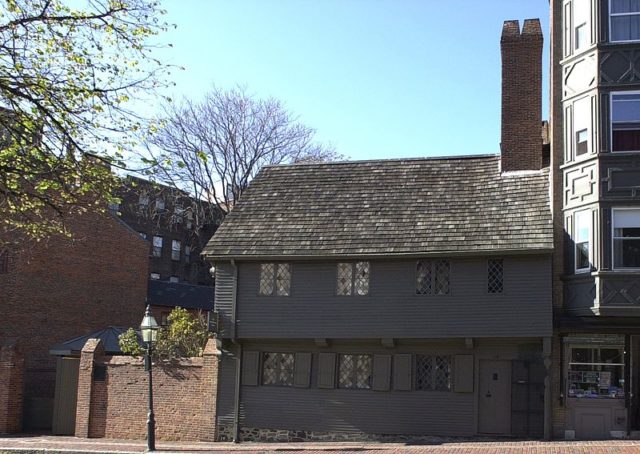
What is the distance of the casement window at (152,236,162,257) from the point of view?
2360 inches

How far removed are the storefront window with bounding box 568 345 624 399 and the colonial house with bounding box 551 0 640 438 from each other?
0.02 meters

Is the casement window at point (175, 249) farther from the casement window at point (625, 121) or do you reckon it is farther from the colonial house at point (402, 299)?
the casement window at point (625, 121)

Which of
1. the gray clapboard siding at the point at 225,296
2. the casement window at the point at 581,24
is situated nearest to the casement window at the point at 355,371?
the gray clapboard siding at the point at 225,296

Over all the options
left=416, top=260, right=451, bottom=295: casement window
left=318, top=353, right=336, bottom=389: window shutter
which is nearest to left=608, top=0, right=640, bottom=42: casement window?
left=416, top=260, right=451, bottom=295: casement window

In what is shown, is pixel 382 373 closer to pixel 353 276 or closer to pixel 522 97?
pixel 353 276

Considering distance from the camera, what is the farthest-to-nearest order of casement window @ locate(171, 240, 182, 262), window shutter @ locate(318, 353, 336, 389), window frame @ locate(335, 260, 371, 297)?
casement window @ locate(171, 240, 182, 262), window shutter @ locate(318, 353, 336, 389), window frame @ locate(335, 260, 371, 297)

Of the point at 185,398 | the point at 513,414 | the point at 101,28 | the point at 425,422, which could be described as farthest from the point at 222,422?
the point at 101,28

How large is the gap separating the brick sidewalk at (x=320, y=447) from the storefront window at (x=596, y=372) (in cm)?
144

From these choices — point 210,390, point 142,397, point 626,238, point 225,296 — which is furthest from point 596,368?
point 142,397

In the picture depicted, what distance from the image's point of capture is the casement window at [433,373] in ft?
69.2

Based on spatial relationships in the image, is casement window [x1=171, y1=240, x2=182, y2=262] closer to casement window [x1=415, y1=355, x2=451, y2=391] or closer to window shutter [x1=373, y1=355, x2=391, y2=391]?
window shutter [x1=373, y1=355, x2=391, y2=391]

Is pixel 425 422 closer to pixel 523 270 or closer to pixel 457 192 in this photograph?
pixel 523 270

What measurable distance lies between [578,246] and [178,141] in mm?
26021

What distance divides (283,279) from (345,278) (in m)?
1.73
